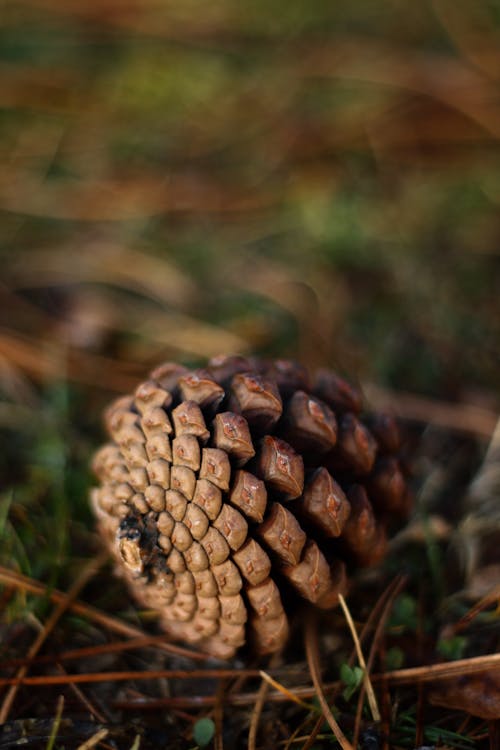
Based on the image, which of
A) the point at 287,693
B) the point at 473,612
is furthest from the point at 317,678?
the point at 473,612

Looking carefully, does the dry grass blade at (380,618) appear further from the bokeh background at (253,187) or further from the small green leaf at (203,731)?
the bokeh background at (253,187)

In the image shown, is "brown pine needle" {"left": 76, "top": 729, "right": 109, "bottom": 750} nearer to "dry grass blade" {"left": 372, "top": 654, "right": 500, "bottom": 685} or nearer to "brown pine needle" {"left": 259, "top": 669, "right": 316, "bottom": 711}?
"brown pine needle" {"left": 259, "top": 669, "right": 316, "bottom": 711}

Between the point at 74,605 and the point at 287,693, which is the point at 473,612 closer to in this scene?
the point at 287,693

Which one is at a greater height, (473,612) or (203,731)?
(473,612)

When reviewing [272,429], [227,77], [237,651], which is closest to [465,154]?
[227,77]

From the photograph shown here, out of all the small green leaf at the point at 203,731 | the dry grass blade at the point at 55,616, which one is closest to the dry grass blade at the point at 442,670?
the small green leaf at the point at 203,731
